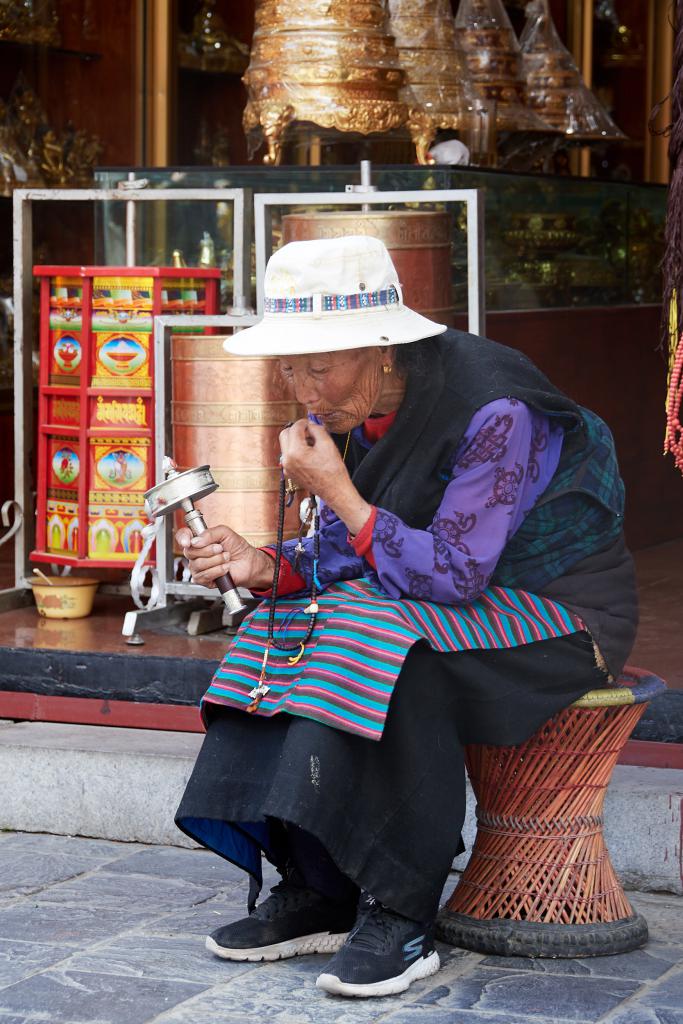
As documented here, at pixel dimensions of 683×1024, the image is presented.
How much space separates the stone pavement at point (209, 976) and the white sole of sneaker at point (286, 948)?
17 millimetres

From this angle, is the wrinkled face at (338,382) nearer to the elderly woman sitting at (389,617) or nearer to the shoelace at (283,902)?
the elderly woman sitting at (389,617)

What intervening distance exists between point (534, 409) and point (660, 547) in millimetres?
3416

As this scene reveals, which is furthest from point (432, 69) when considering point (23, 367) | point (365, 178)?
point (23, 367)

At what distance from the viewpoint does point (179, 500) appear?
300 cm

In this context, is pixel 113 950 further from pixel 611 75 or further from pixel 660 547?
pixel 611 75

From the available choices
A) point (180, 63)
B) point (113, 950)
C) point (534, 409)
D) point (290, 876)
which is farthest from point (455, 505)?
point (180, 63)

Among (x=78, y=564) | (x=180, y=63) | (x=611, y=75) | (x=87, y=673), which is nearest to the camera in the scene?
(x=87, y=673)

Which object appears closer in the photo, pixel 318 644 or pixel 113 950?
pixel 318 644

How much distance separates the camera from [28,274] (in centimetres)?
478

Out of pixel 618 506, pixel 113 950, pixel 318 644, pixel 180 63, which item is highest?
pixel 180 63

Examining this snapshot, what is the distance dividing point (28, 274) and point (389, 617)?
2.29 meters

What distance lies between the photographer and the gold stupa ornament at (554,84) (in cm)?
684

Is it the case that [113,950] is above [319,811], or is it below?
below

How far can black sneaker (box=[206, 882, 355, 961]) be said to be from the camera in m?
3.04
